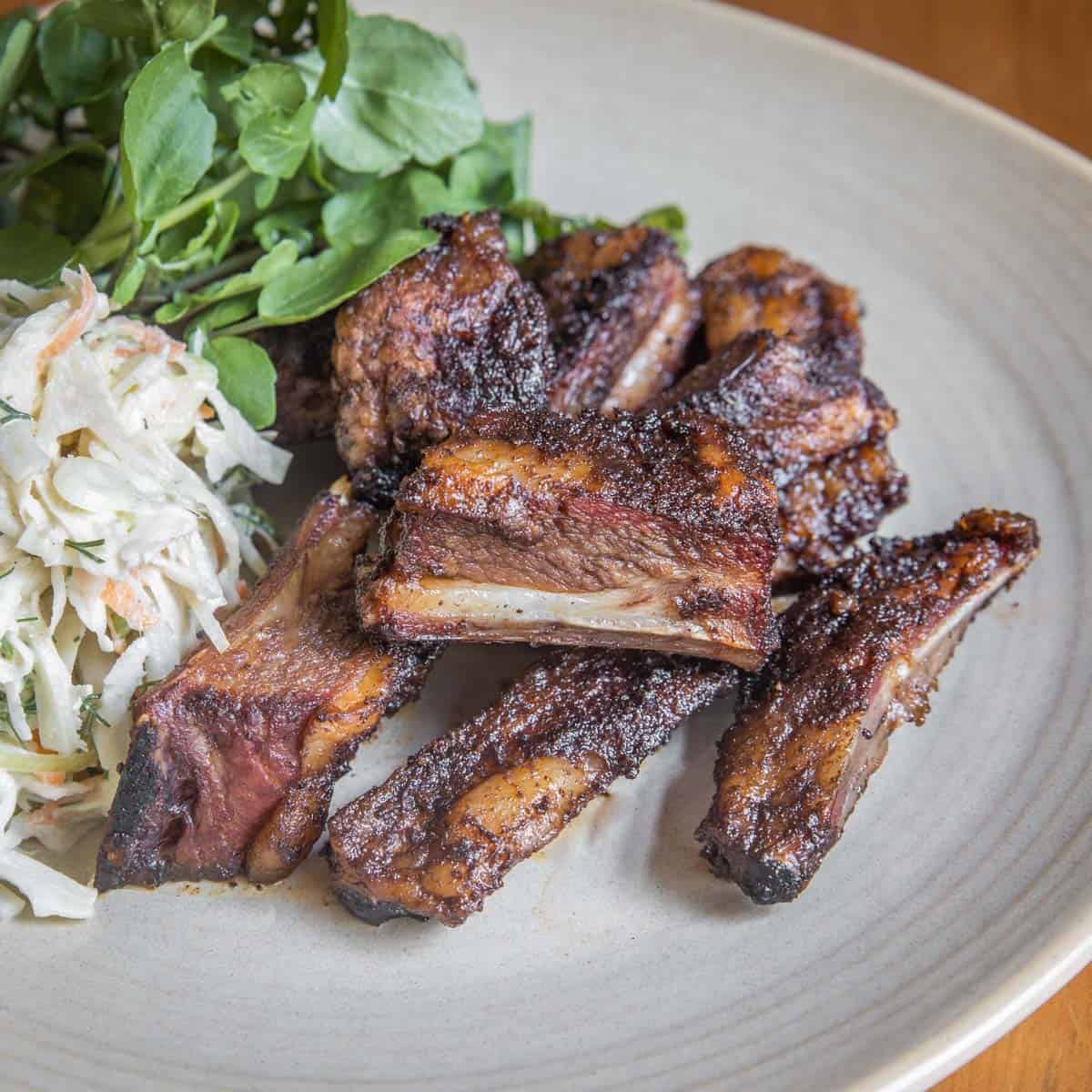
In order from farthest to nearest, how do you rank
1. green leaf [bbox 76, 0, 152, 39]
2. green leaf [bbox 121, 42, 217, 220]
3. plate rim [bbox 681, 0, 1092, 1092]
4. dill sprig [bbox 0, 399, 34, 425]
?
1. green leaf [bbox 76, 0, 152, 39]
2. green leaf [bbox 121, 42, 217, 220]
3. dill sprig [bbox 0, 399, 34, 425]
4. plate rim [bbox 681, 0, 1092, 1092]

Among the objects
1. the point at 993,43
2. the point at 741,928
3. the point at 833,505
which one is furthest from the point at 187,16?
the point at 993,43

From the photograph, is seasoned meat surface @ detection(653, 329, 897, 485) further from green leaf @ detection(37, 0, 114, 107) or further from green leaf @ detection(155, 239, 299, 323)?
green leaf @ detection(37, 0, 114, 107)

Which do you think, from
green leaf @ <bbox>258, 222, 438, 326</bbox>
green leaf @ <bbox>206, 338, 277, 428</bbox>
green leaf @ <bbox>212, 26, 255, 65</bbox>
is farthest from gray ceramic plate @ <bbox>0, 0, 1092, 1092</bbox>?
green leaf @ <bbox>212, 26, 255, 65</bbox>

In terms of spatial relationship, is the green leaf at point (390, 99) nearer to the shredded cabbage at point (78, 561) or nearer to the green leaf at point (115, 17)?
the green leaf at point (115, 17)

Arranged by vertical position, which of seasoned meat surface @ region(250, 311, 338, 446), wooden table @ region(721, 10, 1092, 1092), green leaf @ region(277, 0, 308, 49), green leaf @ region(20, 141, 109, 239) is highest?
wooden table @ region(721, 10, 1092, 1092)

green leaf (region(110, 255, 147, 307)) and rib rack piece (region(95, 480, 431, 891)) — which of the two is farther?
green leaf (region(110, 255, 147, 307))

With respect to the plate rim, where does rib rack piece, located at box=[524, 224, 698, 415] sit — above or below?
above
